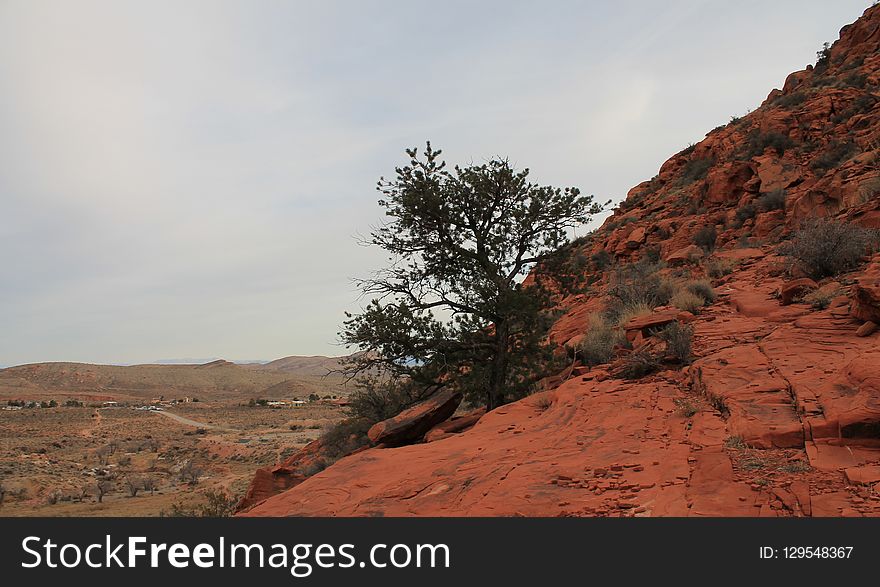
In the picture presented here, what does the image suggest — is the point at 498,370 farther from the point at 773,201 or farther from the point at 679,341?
the point at 773,201

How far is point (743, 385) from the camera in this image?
6.50m

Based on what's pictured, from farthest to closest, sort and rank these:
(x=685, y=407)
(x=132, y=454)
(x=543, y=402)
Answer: (x=132, y=454), (x=543, y=402), (x=685, y=407)

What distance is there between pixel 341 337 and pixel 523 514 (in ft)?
26.0

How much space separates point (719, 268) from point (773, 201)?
7.07 meters

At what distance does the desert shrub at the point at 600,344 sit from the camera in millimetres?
10500

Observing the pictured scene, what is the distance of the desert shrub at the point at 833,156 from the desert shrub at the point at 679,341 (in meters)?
15.3

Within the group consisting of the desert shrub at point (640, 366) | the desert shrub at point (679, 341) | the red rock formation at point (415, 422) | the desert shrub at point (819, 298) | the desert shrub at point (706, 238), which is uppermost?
the desert shrub at point (706, 238)

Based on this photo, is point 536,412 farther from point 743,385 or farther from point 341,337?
point 341,337

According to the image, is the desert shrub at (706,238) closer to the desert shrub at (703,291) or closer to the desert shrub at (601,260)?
the desert shrub at (601,260)

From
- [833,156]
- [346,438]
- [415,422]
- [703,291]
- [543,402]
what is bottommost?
[346,438]

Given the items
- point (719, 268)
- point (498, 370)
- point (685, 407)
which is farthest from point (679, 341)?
point (719, 268)

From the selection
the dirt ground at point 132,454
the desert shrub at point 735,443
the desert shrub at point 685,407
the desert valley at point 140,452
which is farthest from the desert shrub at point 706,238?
the dirt ground at point 132,454

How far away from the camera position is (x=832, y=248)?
10.0 meters
